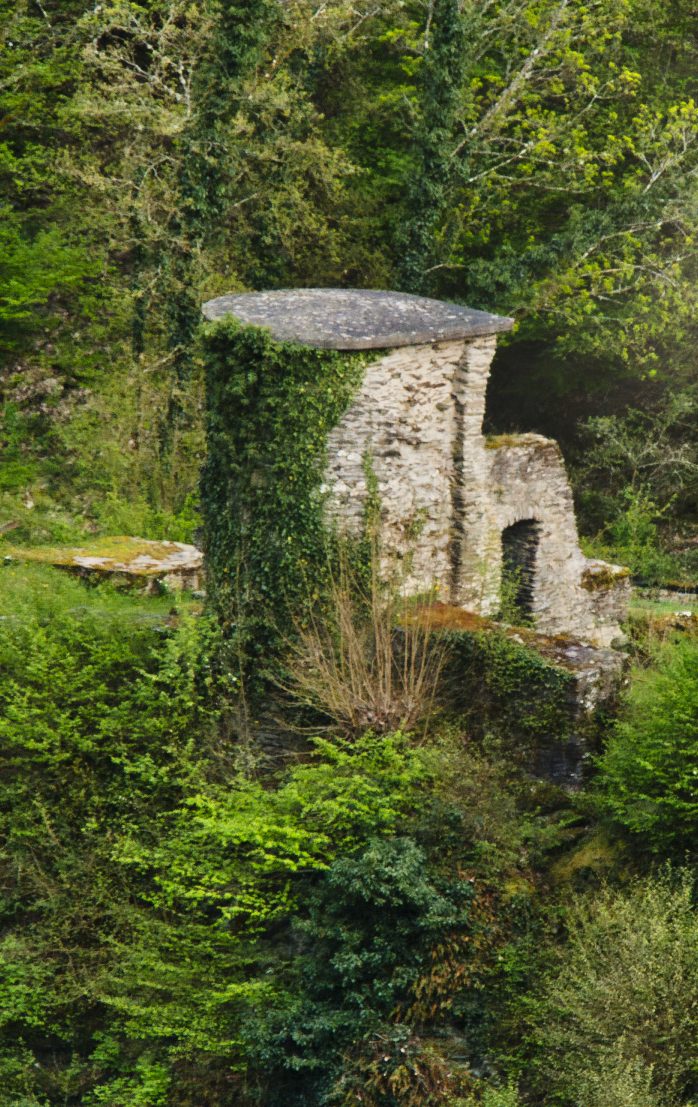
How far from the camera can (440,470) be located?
12.7m

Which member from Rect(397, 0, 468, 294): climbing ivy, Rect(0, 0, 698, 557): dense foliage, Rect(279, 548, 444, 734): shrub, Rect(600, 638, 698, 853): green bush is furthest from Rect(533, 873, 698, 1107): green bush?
Rect(397, 0, 468, 294): climbing ivy

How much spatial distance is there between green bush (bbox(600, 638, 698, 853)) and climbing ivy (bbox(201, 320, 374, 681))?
114 inches

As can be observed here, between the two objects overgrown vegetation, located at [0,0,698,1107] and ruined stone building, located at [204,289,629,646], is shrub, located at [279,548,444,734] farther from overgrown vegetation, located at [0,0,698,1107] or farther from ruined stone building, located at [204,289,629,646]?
ruined stone building, located at [204,289,629,646]

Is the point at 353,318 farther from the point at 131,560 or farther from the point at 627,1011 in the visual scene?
the point at 627,1011

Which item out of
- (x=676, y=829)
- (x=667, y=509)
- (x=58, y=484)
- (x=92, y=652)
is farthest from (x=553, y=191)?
(x=676, y=829)

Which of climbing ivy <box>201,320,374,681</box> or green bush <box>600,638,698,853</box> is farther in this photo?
climbing ivy <box>201,320,374,681</box>

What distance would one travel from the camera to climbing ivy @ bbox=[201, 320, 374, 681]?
38.9 ft

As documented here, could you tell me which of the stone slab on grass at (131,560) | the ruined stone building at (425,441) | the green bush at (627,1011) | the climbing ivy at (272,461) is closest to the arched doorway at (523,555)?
the ruined stone building at (425,441)

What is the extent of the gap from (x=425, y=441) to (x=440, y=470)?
1.23 ft

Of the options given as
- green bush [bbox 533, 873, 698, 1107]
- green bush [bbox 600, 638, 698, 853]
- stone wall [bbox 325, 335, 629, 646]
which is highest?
stone wall [bbox 325, 335, 629, 646]

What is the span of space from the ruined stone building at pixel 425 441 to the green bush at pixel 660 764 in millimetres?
1877

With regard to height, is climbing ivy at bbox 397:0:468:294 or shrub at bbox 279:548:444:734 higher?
climbing ivy at bbox 397:0:468:294

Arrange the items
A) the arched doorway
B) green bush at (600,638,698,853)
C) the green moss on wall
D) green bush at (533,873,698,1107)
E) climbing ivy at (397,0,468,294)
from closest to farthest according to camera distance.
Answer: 1. green bush at (533,873,698,1107)
2. green bush at (600,638,698,853)
3. the green moss on wall
4. the arched doorway
5. climbing ivy at (397,0,468,294)

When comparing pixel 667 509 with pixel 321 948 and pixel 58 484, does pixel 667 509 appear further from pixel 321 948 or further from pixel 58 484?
pixel 321 948
